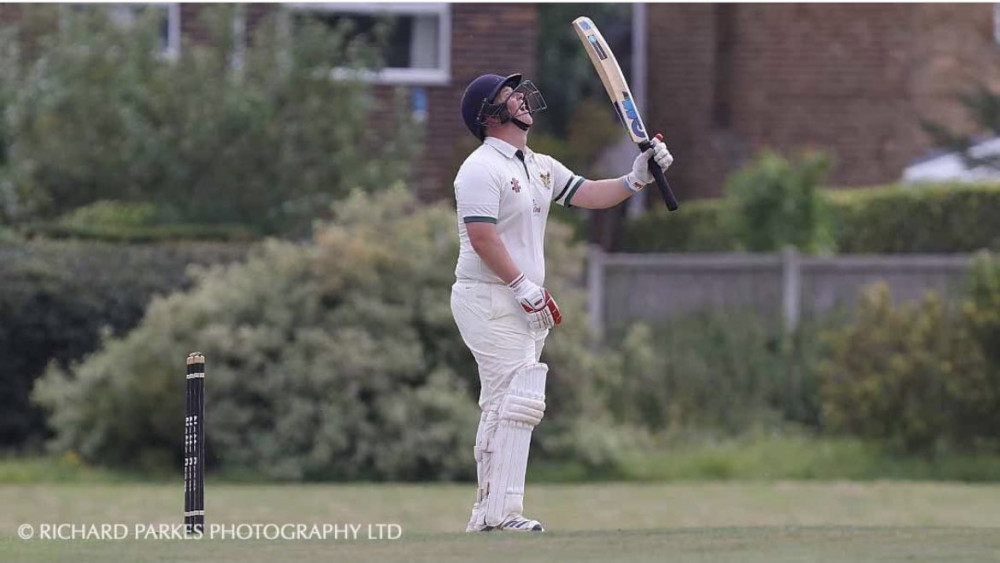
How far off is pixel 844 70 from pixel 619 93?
16.9 m

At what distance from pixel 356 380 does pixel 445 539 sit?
25.1ft

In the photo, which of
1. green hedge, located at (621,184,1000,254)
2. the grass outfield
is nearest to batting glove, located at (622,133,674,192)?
the grass outfield

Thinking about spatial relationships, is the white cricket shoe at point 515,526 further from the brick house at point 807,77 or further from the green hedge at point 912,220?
the brick house at point 807,77

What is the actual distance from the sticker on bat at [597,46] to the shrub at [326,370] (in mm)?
6635

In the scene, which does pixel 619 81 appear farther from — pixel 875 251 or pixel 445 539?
pixel 875 251

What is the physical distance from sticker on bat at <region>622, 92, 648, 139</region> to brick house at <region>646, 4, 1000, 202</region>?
16.6 meters

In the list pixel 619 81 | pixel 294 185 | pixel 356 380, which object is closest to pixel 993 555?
pixel 619 81

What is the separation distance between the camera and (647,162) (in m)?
8.23

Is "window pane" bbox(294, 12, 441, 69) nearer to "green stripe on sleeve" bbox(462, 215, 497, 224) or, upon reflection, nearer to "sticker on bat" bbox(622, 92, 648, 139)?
"sticker on bat" bbox(622, 92, 648, 139)

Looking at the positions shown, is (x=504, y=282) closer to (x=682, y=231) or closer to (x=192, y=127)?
(x=192, y=127)

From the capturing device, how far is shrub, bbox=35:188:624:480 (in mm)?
14844

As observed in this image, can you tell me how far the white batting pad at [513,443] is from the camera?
7832 mm

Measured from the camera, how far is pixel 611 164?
83.7 ft

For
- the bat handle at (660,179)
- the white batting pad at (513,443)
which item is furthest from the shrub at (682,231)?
the white batting pad at (513,443)
